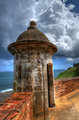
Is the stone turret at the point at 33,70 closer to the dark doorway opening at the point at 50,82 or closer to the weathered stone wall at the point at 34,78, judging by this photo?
the weathered stone wall at the point at 34,78

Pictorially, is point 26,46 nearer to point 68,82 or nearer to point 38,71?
point 38,71

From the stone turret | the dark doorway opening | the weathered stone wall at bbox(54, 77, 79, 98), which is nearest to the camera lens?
the stone turret

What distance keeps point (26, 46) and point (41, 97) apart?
1.95 meters

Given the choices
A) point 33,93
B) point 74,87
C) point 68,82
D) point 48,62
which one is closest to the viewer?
point 33,93

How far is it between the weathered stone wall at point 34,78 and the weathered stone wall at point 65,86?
217 centimetres

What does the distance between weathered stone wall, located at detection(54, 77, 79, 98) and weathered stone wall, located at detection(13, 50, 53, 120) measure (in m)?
2.17

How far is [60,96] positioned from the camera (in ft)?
17.4

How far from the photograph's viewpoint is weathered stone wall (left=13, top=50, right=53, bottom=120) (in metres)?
2.91

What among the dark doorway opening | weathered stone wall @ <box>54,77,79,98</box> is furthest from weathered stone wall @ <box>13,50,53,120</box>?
weathered stone wall @ <box>54,77,79,98</box>

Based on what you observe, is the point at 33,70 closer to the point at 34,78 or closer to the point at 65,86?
the point at 34,78

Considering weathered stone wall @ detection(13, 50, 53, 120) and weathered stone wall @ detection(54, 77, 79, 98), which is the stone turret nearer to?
weathered stone wall @ detection(13, 50, 53, 120)

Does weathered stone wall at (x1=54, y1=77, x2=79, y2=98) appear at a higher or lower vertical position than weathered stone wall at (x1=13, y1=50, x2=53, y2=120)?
lower

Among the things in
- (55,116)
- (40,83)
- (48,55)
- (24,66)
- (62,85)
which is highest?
(48,55)

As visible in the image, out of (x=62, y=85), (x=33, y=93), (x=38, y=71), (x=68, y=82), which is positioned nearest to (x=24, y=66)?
(x=38, y=71)
